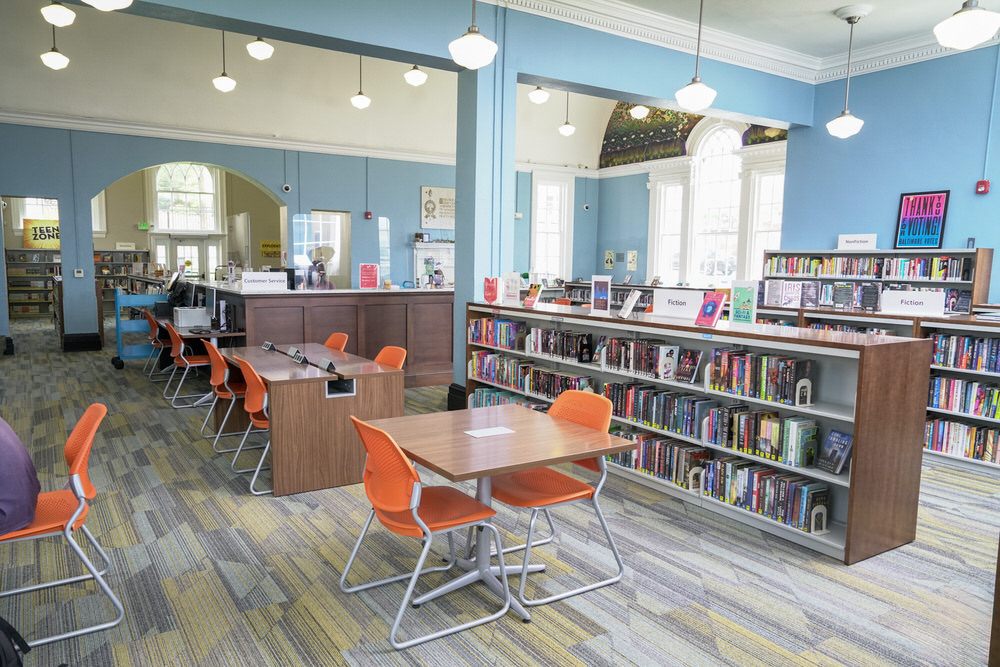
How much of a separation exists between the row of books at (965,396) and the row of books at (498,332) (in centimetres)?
334

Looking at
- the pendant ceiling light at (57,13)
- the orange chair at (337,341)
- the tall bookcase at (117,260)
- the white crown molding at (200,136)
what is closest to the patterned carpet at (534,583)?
the orange chair at (337,341)

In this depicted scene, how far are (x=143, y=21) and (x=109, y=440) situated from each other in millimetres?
7613

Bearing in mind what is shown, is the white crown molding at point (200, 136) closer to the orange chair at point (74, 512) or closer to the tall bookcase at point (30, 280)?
the tall bookcase at point (30, 280)

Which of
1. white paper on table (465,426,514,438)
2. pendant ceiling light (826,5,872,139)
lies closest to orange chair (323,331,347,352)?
white paper on table (465,426,514,438)

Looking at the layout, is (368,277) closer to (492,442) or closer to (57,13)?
(57,13)

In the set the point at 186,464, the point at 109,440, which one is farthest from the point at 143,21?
the point at 186,464

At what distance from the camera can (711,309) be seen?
14.0 ft

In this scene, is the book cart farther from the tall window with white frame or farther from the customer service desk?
the tall window with white frame

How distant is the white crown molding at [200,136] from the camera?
975 centimetres

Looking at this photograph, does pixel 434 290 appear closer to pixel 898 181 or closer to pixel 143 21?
pixel 898 181

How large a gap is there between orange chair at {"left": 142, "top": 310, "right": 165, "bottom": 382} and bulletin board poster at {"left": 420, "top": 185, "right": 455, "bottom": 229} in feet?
18.7

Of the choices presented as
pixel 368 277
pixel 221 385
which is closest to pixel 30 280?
pixel 368 277

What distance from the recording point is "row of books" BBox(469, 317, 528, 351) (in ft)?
19.3

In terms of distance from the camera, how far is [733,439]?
4031mm
